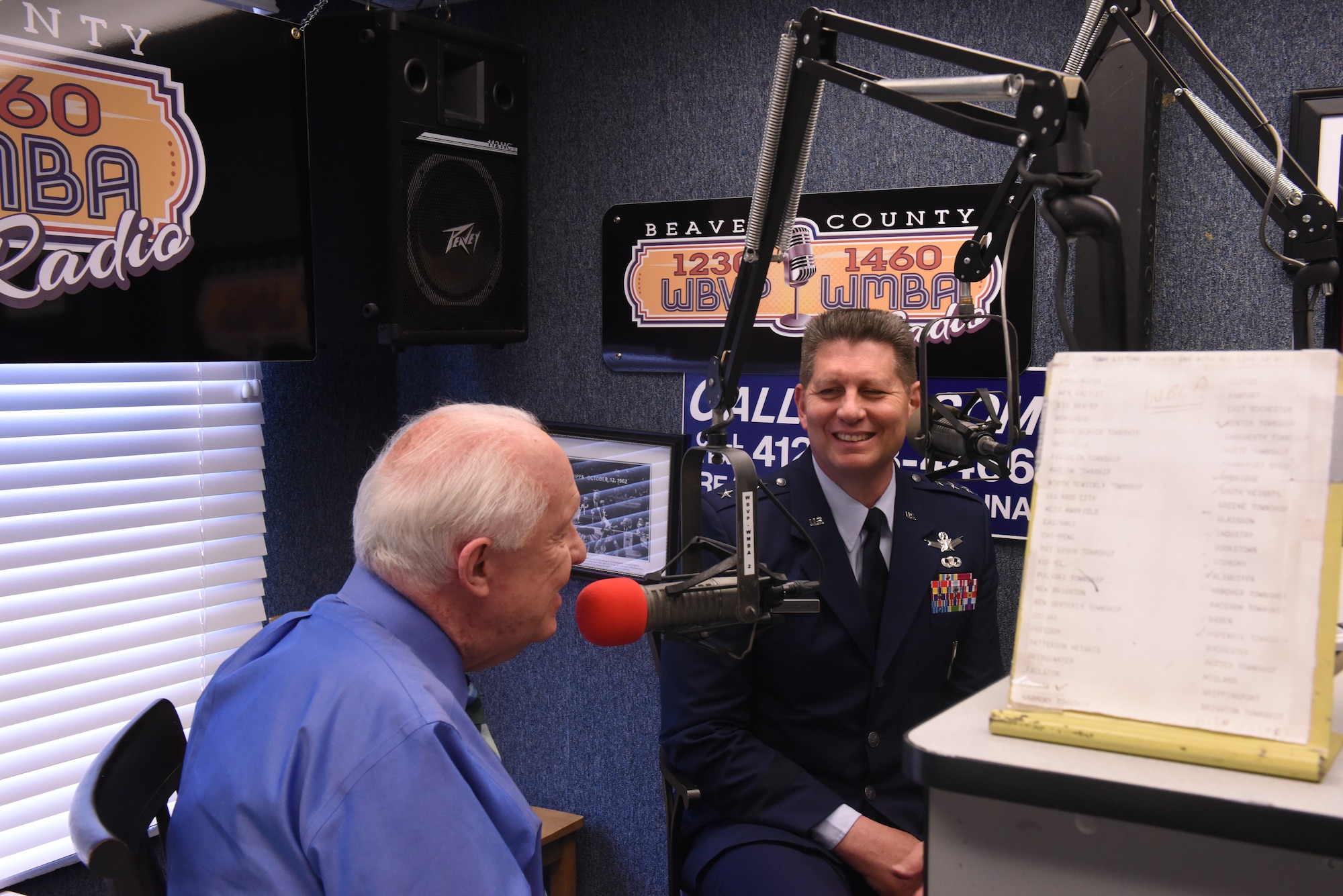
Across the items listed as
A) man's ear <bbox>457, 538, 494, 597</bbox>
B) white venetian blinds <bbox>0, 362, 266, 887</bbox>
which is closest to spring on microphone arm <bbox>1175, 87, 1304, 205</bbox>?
man's ear <bbox>457, 538, 494, 597</bbox>

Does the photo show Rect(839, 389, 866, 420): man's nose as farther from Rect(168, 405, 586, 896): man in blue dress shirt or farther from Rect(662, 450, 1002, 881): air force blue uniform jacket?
Rect(168, 405, 586, 896): man in blue dress shirt

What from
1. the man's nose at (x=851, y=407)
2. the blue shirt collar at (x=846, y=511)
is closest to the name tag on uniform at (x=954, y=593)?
the blue shirt collar at (x=846, y=511)

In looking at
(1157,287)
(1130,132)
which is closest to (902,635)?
(1157,287)

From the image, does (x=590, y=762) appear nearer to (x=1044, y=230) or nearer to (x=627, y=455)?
(x=627, y=455)

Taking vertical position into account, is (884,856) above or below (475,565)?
below

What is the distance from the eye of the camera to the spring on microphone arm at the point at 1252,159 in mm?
1285

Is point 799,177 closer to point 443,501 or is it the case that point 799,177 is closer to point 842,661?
point 443,501

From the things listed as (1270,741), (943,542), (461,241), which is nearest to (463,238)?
(461,241)

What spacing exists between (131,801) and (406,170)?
4.95 ft

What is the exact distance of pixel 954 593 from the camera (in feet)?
6.61

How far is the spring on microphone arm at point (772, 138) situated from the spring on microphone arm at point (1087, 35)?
0.33m

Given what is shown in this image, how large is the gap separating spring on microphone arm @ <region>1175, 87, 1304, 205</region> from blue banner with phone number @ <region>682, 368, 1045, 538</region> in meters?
0.84

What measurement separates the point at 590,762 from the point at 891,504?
4.01 ft

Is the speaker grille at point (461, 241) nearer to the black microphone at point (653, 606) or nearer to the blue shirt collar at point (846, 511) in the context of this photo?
the blue shirt collar at point (846, 511)
